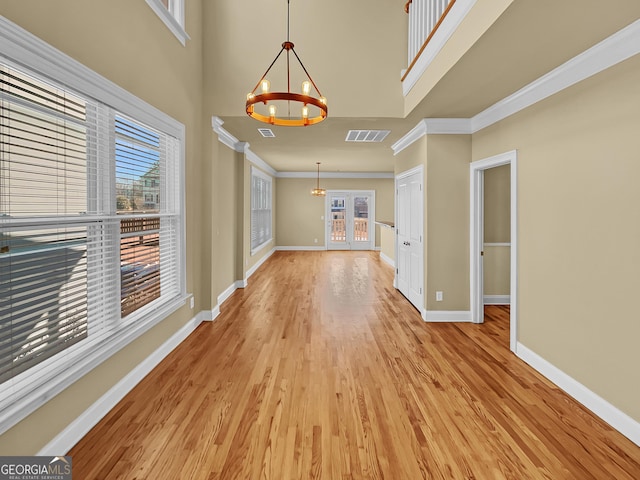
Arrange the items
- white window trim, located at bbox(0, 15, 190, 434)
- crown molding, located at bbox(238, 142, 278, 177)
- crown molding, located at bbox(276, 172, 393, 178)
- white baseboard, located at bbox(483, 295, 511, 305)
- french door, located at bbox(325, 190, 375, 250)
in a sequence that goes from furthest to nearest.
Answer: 1. french door, located at bbox(325, 190, 375, 250)
2. crown molding, located at bbox(276, 172, 393, 178)
3. crown molding, located at bbox(238, 142, 278, 177)
4. white baseboard, located at bbox(483, 295, 511, 305)
5. white window trim, located at bbox(0, 15, 190, 434)

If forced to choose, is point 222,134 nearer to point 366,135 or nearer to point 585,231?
point 366,135

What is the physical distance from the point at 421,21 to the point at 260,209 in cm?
600

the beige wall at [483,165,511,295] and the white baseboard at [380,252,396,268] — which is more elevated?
the beige wall at [483,165,511,295]

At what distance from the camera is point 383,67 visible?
4.21 metres

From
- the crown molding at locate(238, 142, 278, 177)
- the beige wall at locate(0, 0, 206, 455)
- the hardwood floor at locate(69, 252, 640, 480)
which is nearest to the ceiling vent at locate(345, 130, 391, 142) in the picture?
the crown molding at locate(238, 142, 278, 177)

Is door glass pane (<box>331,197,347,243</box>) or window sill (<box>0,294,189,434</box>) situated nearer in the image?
window sill (<box>0,294,189,434</box>)

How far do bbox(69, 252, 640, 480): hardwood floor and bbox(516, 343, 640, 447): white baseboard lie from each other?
66mm

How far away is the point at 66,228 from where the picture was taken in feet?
6.93

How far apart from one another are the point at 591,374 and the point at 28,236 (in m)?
3.74

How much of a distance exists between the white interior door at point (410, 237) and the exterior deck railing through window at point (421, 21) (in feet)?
5.04

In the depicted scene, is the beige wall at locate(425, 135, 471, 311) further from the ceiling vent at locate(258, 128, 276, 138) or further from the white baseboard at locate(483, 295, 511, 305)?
the ceiling vent at locate(258, 128, 276, 138)

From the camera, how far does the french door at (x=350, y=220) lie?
11.8 metres

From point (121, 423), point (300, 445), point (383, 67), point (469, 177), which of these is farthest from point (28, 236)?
point (469, 177)

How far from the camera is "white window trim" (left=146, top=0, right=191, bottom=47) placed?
3055 mm
